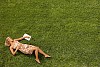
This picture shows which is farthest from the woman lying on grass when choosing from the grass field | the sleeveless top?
the grass field

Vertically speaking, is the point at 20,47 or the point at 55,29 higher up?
the point at 55,29

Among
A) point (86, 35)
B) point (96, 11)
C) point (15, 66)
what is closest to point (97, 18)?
point (96, 11)

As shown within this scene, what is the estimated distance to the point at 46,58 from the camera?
17.4 ft

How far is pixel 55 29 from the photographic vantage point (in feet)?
19.9

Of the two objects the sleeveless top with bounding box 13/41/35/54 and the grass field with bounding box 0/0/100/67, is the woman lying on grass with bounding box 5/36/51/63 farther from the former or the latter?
the grass field with bounding box 0/0/100/67

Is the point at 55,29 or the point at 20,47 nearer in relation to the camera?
the point at 20,47

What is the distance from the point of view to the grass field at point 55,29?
5.28m

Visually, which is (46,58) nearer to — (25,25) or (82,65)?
(82,65)

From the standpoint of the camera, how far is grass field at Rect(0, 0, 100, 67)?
528 centimetres

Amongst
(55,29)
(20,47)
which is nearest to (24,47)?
(20,47)

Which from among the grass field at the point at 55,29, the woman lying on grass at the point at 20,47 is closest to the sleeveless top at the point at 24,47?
the woman lying on grass at the point at 20,47

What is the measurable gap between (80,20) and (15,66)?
2.19m

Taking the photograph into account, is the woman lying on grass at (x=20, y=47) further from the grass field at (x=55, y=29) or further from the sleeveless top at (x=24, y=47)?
the grass field at (x=55, y=29)

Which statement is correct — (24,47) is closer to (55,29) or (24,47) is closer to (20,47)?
(20,47)
